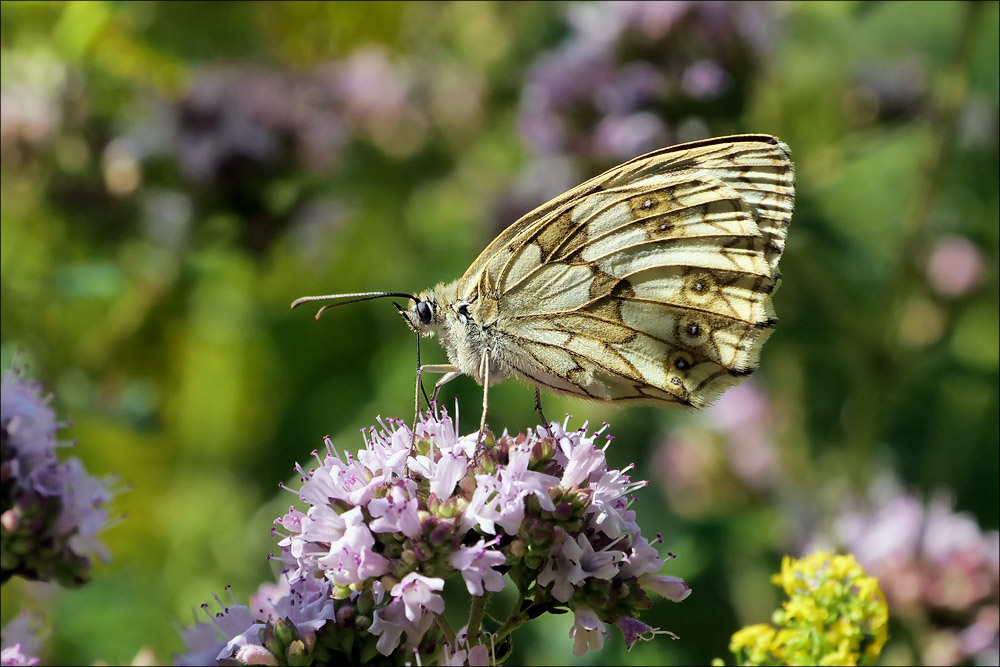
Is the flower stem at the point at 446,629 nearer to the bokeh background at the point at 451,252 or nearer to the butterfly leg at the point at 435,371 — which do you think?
the butterfly leg at the point at 435,371

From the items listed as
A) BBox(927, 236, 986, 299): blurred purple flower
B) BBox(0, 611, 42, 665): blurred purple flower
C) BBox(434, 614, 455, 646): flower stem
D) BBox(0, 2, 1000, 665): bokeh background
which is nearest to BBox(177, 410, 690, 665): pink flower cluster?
BBox(434, 614, 455, 646): flower stem

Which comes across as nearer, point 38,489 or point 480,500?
point 480,500

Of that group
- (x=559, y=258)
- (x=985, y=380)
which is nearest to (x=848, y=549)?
(x=985, y=380)

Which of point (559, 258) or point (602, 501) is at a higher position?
point (559, 258)

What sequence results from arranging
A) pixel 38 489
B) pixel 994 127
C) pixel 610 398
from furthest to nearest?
pixel 994 127 < pixel 610 398 < pixel 38 489

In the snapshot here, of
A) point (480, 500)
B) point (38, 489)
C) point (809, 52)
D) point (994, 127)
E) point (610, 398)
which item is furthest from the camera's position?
point (809, 52)

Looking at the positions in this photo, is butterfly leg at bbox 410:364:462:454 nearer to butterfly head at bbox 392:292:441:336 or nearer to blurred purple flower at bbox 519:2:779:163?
butterfly head at bbox 392:292:441:336

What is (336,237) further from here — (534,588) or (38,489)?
(534,588)
